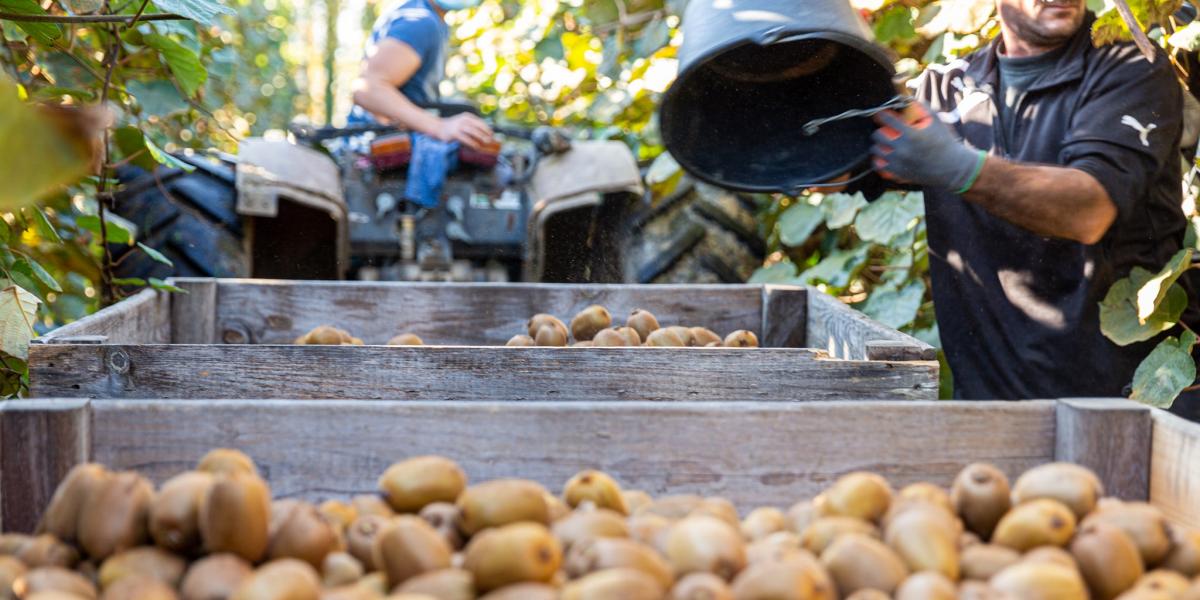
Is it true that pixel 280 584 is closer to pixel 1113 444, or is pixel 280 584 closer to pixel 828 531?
pixel 828 531

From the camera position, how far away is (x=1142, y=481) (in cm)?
176

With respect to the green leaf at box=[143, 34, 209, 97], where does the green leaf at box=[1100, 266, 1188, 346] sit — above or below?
below

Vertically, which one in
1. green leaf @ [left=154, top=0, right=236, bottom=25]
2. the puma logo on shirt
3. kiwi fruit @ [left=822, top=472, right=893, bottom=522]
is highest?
green leaf @ [left=154, top=0, right=236, bottom=25]

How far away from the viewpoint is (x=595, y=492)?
1.56 m

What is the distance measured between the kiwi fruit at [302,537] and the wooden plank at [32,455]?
42 centimetres

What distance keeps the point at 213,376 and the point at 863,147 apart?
1.72 m

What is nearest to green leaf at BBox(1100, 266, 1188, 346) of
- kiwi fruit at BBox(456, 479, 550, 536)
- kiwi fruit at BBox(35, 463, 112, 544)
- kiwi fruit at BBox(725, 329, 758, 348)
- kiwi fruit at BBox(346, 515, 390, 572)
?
kiwi fruit at BBox(725, 329, 758, 348)

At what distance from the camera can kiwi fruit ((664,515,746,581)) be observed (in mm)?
1347

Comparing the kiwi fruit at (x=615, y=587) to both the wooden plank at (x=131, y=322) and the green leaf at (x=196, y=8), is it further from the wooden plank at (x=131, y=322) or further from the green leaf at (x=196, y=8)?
the green leaf at (x=196, y=8)

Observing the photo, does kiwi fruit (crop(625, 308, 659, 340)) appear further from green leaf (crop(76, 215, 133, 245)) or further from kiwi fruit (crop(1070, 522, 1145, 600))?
kiwi fruit (crop(1070, 522, 1145, 600))

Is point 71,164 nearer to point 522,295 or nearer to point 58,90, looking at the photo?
point 58,90

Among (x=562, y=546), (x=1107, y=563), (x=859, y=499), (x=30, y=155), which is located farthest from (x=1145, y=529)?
(x=30, y=155)

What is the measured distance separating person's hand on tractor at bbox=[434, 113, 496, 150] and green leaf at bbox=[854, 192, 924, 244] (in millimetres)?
1552

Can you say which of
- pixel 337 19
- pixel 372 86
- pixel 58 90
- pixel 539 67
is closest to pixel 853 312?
pixel 58 90
